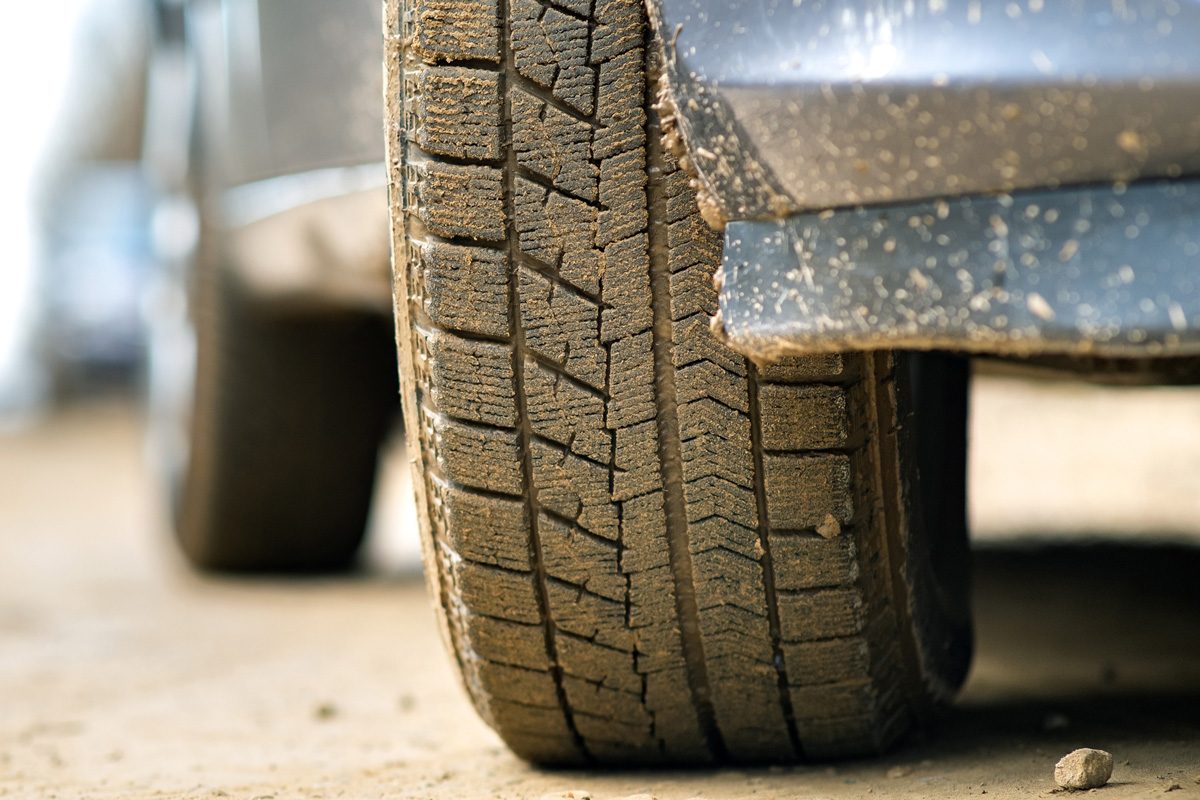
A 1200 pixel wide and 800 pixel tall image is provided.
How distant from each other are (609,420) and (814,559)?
21 cm

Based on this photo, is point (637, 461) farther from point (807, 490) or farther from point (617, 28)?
point (617, 28)

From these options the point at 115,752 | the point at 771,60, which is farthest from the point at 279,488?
the point at 771,60

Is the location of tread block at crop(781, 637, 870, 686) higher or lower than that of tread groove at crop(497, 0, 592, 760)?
lower

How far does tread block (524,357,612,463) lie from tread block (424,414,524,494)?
3cm

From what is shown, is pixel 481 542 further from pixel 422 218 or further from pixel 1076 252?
pixel 1076 252

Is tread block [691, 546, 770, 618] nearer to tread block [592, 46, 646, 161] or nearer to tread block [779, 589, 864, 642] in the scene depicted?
tread block [779, 589, 864, 642]

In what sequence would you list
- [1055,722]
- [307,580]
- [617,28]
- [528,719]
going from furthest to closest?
[307,580] < [1055,722] < [528,719] < [617,28]

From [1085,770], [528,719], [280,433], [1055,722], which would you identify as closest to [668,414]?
[528,719]

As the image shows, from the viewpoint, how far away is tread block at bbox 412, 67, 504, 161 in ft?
3.84

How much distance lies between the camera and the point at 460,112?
3.86ft

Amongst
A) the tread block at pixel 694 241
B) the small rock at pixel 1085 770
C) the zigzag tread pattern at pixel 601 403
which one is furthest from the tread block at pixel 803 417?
the small rock at pixel 1085 770

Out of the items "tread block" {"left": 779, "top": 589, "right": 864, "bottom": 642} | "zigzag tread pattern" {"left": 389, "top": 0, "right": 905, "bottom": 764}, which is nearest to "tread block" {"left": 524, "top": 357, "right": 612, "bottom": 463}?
"zigzag tread pattern" {"left": 389, "top": 0, "right": 905, "bottom": 764}

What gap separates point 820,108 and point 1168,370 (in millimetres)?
658

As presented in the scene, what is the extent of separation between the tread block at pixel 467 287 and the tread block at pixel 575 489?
0.38 ft
